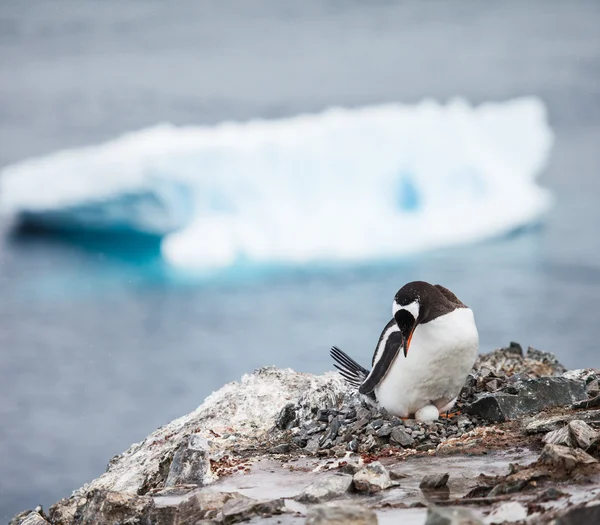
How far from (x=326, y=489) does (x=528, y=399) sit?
2.39m

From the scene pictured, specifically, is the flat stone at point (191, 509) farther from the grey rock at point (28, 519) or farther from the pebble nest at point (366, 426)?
the grey rock at point (28, 519)

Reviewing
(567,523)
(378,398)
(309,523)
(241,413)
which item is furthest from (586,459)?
(241,413)

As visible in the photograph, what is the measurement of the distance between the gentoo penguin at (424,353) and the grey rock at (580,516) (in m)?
2.95

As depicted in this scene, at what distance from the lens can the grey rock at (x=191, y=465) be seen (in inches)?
245

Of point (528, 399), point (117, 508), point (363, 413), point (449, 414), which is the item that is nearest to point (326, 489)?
point (117, 508)

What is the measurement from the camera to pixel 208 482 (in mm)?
6152

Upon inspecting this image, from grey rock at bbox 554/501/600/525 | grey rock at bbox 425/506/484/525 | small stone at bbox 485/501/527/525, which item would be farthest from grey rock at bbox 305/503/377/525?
grey rock at bbox 554/501/600/525

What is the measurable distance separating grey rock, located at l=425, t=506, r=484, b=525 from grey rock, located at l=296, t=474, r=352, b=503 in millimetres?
1371

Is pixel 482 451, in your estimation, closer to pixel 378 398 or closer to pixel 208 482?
pixel 378 398

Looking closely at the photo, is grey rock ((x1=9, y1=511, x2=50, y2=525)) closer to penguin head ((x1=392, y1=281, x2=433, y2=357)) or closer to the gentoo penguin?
the gentoo penguin

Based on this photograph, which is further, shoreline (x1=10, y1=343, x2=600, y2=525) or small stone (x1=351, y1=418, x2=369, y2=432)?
small stone (x1=351, y1=418, x2=369, y2=432)

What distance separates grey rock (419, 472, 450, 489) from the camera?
4.95 m

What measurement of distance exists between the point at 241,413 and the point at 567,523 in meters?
4.78

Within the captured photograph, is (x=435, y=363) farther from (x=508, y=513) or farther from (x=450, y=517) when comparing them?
(x=450, y=517)
